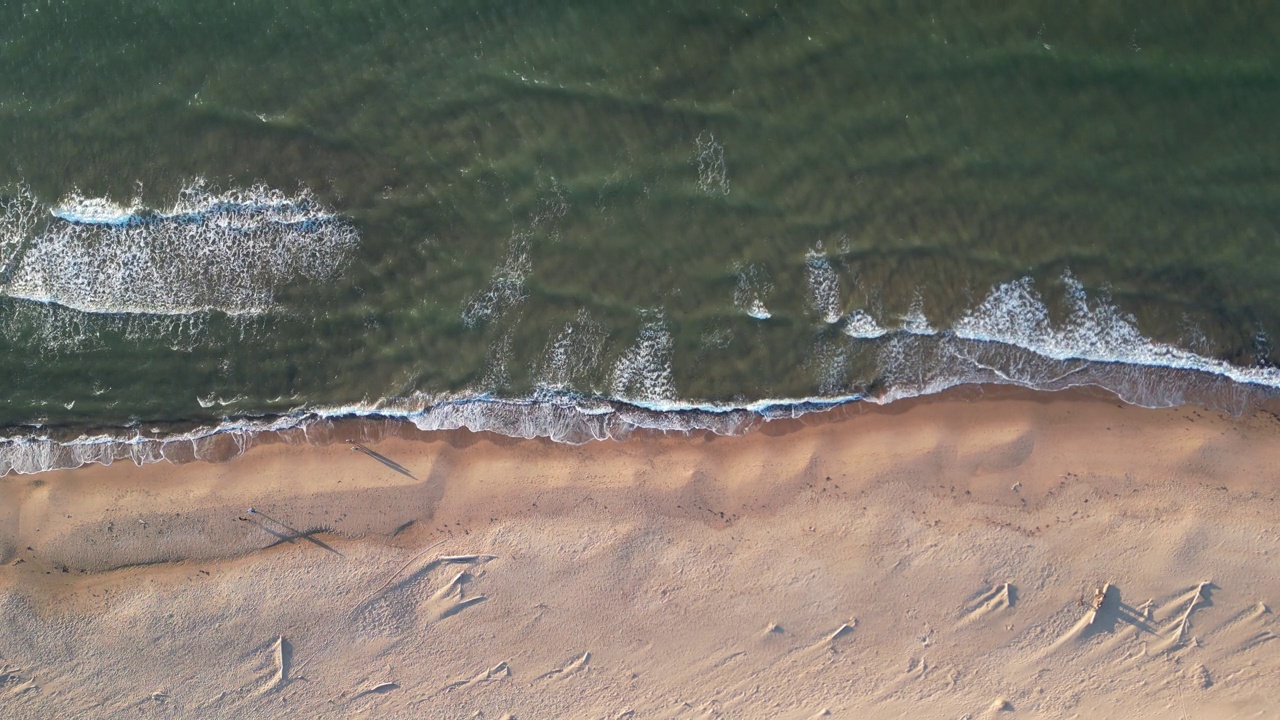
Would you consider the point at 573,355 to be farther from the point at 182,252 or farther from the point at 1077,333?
the point at 1077,333

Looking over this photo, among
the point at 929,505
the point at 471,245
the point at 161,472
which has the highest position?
the point at 471,245

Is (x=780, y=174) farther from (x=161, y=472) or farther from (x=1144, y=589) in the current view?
(x=161, y=472)

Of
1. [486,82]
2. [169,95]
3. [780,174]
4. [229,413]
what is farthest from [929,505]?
[169,95]

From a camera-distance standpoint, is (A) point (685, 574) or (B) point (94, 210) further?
(B) point (94, 210)

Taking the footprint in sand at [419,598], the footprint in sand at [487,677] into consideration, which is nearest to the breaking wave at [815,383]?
the footprint in sand at [419,598]

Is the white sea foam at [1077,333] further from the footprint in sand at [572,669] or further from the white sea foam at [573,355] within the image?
the footprint in sand at [572,669]

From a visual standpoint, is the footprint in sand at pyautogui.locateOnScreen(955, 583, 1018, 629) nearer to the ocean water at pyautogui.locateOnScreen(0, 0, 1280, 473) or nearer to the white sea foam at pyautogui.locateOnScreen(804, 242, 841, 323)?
the ocean water at pyautogui.locateOnScreen(0, 0, 1280, 473)

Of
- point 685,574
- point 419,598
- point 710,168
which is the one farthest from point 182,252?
point 685,574
